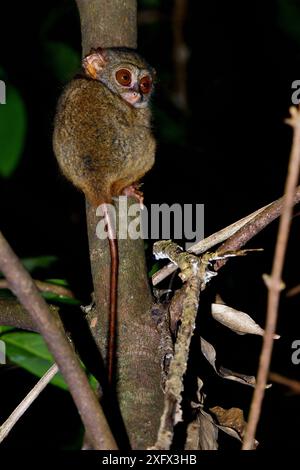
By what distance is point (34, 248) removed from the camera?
5.43 metres

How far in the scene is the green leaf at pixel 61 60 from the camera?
5.13m

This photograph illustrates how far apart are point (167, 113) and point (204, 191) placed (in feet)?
3.18

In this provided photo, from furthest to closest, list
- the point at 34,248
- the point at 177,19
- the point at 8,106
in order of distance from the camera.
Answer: the point at 177,19
the point at 34,248
the point at 8,106

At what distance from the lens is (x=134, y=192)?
9.61ft

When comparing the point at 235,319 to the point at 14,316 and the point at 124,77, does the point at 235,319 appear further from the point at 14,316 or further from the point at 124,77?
the point at 124,77

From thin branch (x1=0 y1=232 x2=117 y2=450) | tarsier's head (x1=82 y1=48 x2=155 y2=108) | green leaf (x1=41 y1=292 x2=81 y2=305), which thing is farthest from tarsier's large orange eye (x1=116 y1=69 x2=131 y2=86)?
thin branch (x1=0 y1=232 x2=117 y2=450)

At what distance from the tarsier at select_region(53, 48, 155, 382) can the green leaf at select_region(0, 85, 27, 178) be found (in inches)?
21.5

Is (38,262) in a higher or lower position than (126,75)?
lower

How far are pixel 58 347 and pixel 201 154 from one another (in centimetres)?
447

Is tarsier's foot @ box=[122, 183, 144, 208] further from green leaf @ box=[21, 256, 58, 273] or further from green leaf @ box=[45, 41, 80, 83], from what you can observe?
green leaf @ box=[45, 41, 80, 83]

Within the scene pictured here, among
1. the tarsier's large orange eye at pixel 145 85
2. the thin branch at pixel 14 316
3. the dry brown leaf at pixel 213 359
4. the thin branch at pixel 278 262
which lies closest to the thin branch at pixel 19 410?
the thin branch at pixel 14 316

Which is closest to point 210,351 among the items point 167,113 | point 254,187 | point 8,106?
point 8,106

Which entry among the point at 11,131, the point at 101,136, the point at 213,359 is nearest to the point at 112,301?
the point at 213,359
